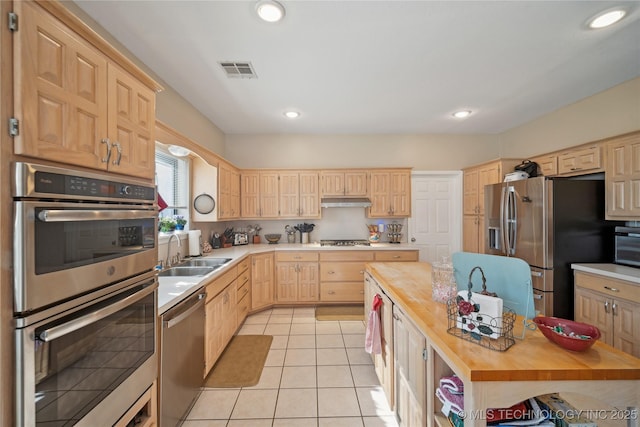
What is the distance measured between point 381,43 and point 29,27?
2.12m

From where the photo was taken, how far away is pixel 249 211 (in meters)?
4.29

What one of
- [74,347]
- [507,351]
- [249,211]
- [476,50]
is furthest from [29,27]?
[249,211]

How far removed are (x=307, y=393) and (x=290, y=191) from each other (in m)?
2.97

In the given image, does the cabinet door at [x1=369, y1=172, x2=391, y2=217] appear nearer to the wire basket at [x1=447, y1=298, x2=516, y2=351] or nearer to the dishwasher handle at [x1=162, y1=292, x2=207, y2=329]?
the dishwasher handle at [x1=162, y1=292, x2=207, y2=329]

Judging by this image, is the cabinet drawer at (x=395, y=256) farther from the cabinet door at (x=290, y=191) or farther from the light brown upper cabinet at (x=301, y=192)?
the cabinet door at (x=290, y=191)

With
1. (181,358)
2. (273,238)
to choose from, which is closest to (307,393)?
(181,358)

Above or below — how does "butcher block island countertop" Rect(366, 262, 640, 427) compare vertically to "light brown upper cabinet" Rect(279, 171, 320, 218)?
below

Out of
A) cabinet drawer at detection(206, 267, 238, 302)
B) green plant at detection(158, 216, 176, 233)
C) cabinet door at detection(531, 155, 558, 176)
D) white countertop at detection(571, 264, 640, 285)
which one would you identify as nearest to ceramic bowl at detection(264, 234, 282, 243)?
cabinet drawer at detection(206, 267, 238, 302)

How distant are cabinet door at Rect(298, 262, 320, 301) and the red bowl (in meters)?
3.09

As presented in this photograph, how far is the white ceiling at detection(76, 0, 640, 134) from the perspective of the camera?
1.75m

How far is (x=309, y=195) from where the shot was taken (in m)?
4.31

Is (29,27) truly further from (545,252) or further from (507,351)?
(545,252)

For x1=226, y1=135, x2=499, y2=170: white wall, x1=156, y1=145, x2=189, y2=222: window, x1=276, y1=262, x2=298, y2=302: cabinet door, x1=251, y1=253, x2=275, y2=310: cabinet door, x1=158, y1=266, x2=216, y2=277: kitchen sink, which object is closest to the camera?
x1=158, y1=266, x2=216, y2=277: kitchen sink

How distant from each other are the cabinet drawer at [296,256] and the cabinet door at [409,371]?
2.37 meters
